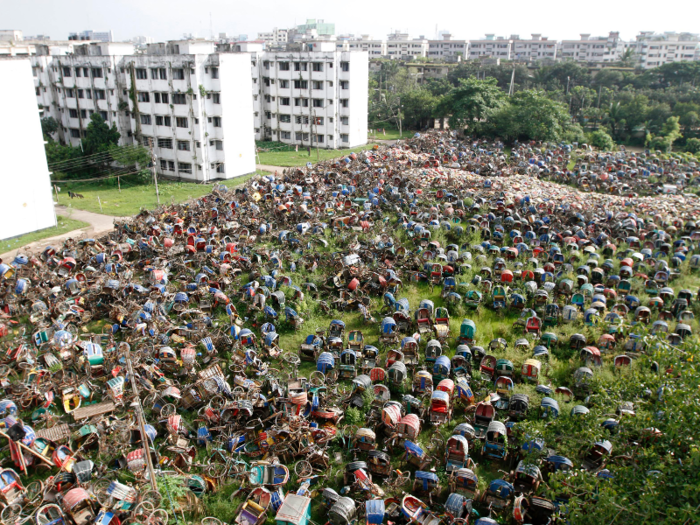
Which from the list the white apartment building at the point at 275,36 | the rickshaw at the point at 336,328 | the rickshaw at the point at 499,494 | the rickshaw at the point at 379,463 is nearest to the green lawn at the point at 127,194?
the rickshaw at the point at 336,328

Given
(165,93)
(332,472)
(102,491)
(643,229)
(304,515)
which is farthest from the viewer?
(165,93)

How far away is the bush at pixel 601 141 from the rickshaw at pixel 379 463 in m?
47.1

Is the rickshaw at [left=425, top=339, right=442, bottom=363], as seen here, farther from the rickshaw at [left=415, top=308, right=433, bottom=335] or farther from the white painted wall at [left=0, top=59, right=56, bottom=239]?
the white painted wall at [left=0, top=59, right=56, bottom=239]

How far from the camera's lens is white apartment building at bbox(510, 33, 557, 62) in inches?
4604

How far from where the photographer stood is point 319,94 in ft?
165

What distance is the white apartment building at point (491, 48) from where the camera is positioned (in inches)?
4712

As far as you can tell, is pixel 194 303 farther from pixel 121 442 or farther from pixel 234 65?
pixel 234 65

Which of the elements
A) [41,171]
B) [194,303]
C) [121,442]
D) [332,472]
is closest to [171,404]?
[121,442]

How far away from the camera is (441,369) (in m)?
15.2

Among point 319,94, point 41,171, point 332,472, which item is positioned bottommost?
point 332,472

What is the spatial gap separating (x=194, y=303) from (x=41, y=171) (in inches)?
624

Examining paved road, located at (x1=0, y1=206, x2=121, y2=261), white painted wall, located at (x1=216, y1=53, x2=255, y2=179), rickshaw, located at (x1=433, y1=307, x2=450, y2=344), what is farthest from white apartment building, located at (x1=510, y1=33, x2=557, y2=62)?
rickshaw, located at (x1=433, y1=307, x2=450, y2=344)

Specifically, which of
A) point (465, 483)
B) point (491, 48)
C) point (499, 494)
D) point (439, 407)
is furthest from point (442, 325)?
point (491, 48)

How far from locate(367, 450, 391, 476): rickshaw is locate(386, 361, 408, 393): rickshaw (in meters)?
2.97
